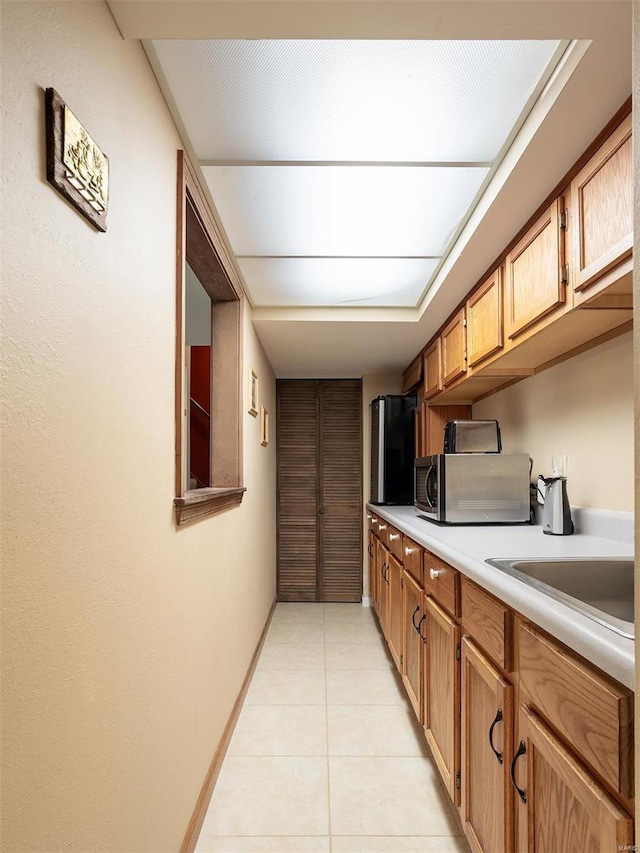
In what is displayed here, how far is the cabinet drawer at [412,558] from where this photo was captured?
91.1 inches

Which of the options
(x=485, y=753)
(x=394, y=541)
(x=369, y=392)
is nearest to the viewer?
(x=485, y=753)

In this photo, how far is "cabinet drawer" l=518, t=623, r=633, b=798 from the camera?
77 centimetres

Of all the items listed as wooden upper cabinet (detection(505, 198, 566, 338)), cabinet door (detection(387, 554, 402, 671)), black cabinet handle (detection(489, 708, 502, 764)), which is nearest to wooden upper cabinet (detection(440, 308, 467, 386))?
wooden upper cabinet (detection(505, 198, 566, 338))

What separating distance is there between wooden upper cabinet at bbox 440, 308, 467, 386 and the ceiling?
1.33 feet

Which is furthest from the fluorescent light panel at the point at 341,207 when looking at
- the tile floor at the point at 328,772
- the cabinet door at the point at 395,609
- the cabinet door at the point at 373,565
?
the cabinet door at the point at 373,565

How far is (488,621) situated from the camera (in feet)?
4.46

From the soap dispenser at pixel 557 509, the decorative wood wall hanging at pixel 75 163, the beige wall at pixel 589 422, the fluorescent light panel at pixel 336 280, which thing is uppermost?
the fluorescent light panel at pixel 336 280

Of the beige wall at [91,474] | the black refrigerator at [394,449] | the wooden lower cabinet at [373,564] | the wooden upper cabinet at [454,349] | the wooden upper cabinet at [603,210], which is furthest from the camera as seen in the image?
the black refrigerator at [394,449]

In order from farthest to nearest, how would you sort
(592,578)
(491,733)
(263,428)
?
1. (263,428)
2. (592,578)
3. (491,733)

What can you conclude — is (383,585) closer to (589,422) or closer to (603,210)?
(589,422)

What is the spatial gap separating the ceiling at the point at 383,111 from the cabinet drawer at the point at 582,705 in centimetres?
120

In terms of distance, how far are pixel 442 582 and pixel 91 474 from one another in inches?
50.9

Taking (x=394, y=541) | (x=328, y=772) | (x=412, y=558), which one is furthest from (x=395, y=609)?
(x=328, y=772)

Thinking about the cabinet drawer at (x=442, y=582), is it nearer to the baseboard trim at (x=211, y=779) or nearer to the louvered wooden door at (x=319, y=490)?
the baseboard trim at (x=211, y=779)
